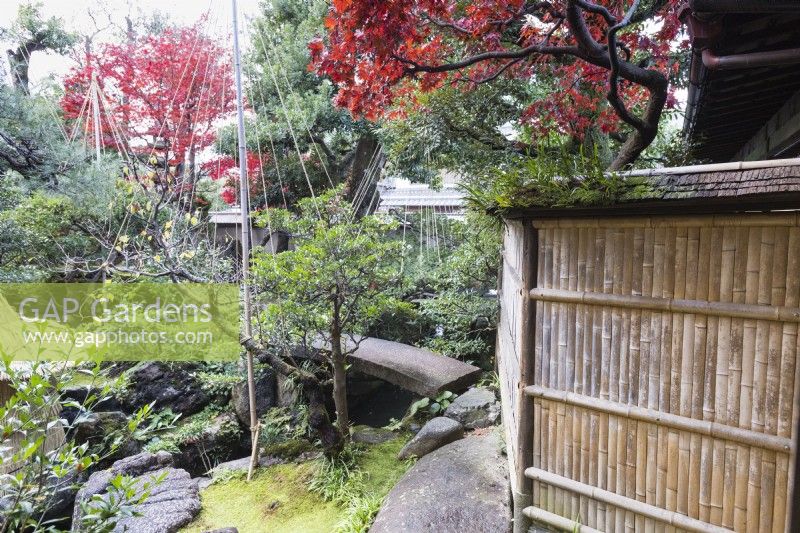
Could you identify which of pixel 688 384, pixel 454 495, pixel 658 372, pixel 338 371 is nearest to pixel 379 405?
pixel 338 371

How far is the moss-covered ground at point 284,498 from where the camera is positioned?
4.62 metres

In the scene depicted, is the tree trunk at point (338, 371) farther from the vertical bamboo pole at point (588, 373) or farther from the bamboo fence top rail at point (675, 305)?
the vertical bamboo pole at point (588, 373)

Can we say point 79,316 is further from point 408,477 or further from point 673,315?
point 673,315

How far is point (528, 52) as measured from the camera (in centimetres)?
370

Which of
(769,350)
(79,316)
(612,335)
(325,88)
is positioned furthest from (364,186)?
(769,350)

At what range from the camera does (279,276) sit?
5.06 m

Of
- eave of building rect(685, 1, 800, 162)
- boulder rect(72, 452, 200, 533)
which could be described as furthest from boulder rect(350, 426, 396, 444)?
eave of building rect(685, 1, 800, 162)

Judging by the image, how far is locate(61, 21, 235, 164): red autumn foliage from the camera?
937 cm

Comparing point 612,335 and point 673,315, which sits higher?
point 673,315

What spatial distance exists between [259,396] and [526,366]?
18.6 feet

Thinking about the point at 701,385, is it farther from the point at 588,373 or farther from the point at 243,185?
the point at 243,185

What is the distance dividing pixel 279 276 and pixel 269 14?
27.1 ft

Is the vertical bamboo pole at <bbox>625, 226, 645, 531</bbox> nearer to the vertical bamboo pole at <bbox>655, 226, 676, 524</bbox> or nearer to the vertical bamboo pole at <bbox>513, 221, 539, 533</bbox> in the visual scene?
the vertical bamboo pole at <bbox>655, 226, 676, 524</bbox>

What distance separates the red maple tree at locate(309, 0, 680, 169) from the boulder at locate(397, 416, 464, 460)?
11.3 feet
